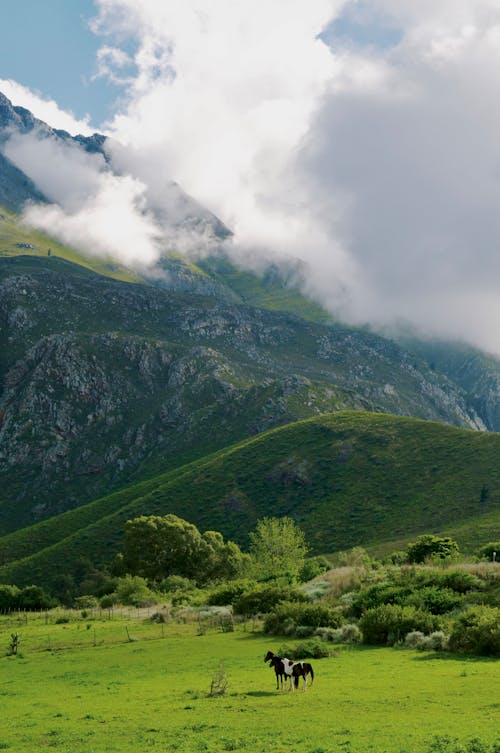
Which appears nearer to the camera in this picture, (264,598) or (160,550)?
(264,598)

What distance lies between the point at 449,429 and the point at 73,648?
147084 mm

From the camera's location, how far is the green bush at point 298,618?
49.2 m

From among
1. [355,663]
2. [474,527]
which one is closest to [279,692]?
[355,663]

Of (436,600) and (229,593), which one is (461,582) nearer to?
(436,600)

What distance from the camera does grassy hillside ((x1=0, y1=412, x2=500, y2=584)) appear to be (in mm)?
140000

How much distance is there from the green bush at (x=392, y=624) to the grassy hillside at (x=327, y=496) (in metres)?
77.4

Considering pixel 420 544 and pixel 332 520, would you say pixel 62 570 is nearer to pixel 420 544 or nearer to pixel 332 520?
pixel 332 520

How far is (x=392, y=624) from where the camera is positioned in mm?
43656

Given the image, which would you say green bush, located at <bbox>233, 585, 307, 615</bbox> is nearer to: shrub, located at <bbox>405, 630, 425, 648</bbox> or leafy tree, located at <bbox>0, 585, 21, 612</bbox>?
shrub, located at <bbox>405, 630, 425, 648</bbox>

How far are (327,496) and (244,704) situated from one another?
14245 cm

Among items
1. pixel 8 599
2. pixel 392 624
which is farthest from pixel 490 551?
pixel 8 599

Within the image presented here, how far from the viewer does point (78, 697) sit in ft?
105

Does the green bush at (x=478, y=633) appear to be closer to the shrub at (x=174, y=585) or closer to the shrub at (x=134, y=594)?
the shrub at (x=134, y=594)

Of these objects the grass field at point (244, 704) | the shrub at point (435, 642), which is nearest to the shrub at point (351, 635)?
the grass field at point (244, 704)
